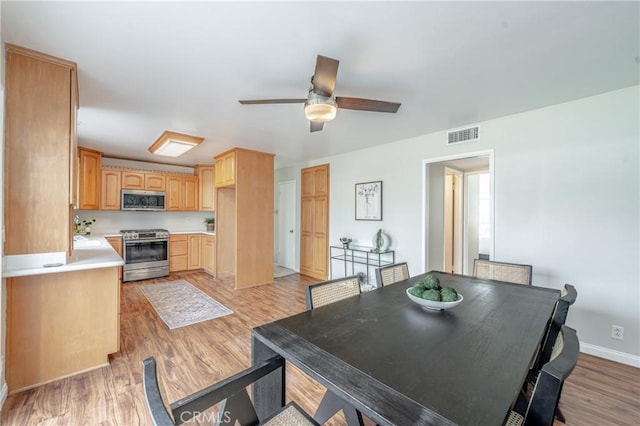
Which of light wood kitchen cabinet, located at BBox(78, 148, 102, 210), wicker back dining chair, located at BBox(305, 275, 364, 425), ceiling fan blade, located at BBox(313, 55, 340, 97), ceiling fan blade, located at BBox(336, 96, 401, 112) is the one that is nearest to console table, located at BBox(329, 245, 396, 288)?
wicker back dining chair, located at BBox(305, 275, 364, 425)

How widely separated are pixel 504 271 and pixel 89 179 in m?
6.32

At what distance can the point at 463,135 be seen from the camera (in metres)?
3.41

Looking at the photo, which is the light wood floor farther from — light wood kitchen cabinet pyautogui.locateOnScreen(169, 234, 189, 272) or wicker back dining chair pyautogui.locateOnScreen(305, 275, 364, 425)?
light wood kitchen cabinet pyautogui.locateOnScreen(169, 234, 189, 272)

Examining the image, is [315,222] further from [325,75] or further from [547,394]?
[547,394]

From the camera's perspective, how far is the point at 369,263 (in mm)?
4465

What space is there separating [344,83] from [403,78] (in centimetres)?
48

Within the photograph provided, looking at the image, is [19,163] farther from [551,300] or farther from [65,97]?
[551,300]


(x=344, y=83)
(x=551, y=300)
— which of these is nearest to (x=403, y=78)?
(x=344, y=83)

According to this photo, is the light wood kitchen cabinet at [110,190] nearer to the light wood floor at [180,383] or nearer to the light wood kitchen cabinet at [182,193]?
the light wood kitchen cabinet at [182,193]

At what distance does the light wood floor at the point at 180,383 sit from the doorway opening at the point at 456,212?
1.52 metres

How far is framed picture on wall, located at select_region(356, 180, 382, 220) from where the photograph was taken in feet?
14.3

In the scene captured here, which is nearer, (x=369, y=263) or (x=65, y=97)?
(x=65, y=97)

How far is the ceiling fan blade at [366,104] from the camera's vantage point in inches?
83.9

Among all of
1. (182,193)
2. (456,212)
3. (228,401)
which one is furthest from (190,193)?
(228,401)
